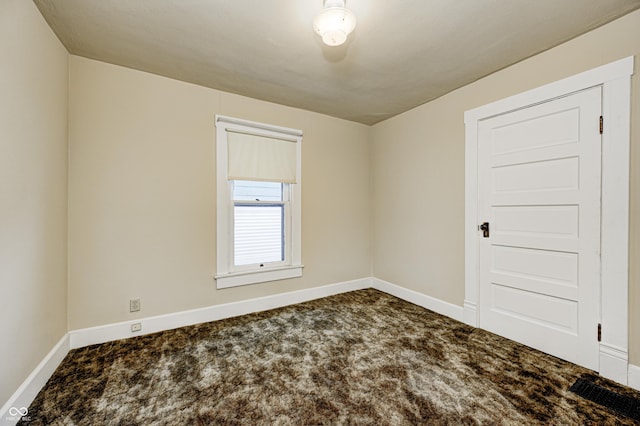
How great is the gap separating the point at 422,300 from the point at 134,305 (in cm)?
320

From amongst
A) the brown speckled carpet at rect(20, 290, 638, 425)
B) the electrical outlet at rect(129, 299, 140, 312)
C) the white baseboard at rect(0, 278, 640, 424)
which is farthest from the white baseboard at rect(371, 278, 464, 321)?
the electrical outlet at rect(129, 299, 140, 312)

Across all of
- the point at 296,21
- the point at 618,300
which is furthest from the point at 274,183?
the point at 618,300

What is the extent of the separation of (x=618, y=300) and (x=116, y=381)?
363 cm

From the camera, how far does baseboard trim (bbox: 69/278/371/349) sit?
2.37 meters

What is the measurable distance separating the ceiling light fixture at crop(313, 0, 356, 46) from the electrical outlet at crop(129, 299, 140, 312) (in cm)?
282

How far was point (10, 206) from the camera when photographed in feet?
4.97

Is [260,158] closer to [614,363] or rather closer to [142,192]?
[142,192]

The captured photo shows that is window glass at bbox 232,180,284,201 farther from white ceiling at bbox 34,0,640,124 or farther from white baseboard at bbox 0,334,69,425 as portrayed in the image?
white baseboard at bbox 0,334,69,425

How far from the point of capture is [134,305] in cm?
254

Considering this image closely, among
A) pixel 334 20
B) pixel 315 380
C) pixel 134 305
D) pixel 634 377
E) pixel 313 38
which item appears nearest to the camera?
pixel 334 20

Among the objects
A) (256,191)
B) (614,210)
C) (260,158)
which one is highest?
(260,158)

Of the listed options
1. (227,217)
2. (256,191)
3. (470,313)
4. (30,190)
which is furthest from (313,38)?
(470,313)

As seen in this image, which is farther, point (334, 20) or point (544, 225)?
point (544, 225)

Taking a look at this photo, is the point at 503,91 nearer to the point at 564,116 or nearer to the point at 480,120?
the point at 480,120
